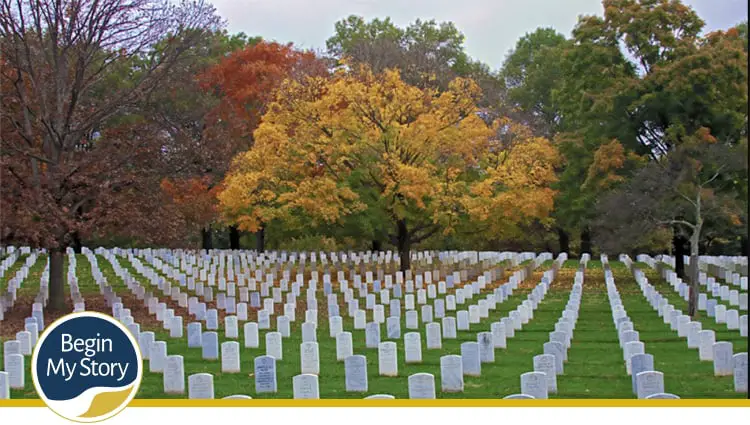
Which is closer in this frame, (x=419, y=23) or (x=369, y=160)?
(x=369, y=160)

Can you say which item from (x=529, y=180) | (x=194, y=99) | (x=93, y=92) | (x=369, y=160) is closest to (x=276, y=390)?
(x=93, y=92)

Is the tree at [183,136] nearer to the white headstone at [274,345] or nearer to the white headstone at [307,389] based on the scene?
the white headstone at [274,345]

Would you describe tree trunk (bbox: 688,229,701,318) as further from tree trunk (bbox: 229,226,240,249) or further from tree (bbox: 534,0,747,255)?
tree trunk (bbox: 229,226,240,249)

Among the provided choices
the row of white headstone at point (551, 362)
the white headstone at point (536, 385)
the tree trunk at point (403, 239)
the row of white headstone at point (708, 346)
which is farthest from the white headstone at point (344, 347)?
the tree trunk at point (403, 239)

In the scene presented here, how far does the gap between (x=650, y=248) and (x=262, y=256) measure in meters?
16.4

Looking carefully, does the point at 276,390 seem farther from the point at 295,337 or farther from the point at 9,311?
the point at 9,311

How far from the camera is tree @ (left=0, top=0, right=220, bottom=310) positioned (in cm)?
1989

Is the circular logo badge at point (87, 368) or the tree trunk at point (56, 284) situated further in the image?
the tree trunk at point (56, 284)

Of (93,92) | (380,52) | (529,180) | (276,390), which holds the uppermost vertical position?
(380,52)

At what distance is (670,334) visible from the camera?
1758cm

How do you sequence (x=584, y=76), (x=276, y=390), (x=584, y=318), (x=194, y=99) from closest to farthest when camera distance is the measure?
(x=276, y=390)
(x=584, y=318)
(x=584, y=76)
(x=194, y=99)

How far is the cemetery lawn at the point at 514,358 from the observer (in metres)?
12.5

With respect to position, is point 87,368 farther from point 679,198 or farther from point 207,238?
point 207,238

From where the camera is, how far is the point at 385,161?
1144 inches
